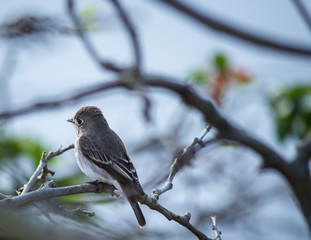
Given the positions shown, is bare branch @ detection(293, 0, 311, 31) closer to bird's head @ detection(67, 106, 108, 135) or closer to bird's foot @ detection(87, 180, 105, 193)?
bird's foot @ detection(87, 180, 105, 193)

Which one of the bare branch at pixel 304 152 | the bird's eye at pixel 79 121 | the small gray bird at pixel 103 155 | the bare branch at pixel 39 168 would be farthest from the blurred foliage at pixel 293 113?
the bare branch at pixel 39 168

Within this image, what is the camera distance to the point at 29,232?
1.25 metres

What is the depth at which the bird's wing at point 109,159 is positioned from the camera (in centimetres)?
390

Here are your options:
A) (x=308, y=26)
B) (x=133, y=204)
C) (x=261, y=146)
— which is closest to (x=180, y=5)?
(x=308, y=26)

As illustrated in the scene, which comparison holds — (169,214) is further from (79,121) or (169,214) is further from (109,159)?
(79,121)

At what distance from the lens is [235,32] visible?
2.81 m

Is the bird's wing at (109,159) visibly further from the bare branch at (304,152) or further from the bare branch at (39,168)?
the bare branch at (304,152)

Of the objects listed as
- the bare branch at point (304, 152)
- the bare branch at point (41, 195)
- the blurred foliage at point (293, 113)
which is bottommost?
the bare branch at point (41, 195)

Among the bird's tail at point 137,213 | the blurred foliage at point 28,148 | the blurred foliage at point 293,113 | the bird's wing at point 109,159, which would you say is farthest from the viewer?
the blurred foliage at point 28,148

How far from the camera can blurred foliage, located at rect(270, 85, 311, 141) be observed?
15.3 ft

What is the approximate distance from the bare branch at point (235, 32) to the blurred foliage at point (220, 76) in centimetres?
256

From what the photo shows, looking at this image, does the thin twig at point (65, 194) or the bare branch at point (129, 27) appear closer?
the thin twig at point (65, 194)

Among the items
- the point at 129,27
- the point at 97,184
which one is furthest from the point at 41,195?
the point at 129,27

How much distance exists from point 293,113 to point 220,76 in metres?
1.13
